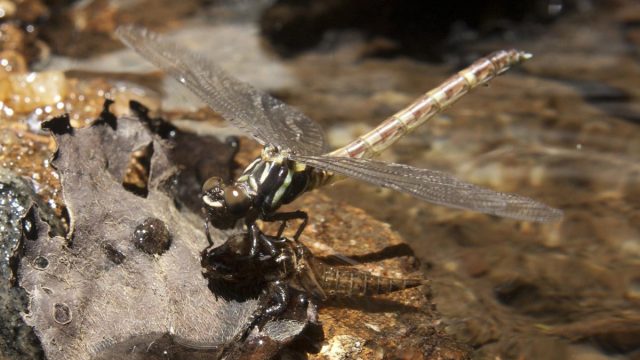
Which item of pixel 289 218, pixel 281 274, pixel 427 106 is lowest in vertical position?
pixel 289 218

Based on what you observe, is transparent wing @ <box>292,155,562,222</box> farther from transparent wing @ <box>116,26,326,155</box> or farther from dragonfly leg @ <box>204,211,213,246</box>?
dragonfly leg @ <box>204,211,213,246</box>

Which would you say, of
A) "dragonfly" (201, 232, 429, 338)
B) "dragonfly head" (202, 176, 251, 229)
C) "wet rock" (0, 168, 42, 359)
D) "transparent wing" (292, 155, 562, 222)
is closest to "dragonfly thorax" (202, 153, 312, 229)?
"dragonfly head" (202, 176, 251, 229)

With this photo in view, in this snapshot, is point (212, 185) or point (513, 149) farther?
point (513, 149)

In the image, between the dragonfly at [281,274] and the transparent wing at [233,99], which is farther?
the transparent wing at [233,99]

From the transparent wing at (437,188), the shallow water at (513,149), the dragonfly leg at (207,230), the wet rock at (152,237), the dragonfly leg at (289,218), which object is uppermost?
the transparent wing at (437,188)

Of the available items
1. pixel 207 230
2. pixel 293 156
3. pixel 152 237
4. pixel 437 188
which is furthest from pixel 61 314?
pixel 437 188

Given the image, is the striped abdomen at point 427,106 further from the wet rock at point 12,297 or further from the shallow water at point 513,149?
the wet rock at point 12,297

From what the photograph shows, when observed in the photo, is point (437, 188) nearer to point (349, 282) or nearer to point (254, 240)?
point (349, 282)

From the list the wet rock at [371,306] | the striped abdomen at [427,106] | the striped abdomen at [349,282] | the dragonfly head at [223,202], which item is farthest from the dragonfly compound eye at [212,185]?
the striped abdomen at [427,106]
